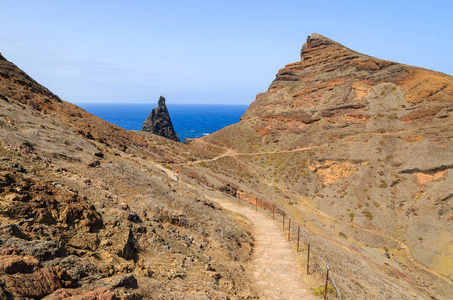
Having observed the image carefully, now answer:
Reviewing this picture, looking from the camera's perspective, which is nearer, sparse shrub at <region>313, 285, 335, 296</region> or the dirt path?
sparse shrub at <region>313, 285, 335, 296</region>

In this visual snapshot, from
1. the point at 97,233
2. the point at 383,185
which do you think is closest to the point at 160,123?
the point at 383,185

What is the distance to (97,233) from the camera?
10.9m

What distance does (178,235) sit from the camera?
1543 cm

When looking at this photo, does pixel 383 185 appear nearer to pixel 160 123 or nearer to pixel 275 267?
pixel 275 267

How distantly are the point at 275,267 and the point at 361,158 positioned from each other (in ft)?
139

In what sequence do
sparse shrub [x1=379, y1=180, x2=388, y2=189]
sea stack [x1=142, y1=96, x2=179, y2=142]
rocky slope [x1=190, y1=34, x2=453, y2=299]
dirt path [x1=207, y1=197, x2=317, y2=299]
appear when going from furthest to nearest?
1. sea stack [x1=142, y1=96, x2=179, y2=142]
2. sparse shrub [x1=379, y1=180, x2=388, y2=189]
3. rocky slope [x1=190, y1=34, x2=453, y2=299]
4. dirt path [x1=207, y1=197, x2=317, y2=299]

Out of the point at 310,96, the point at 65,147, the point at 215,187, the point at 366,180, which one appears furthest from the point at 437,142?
the point at 65,147

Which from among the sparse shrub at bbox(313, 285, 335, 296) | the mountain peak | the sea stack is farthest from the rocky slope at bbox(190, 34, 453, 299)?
the sea stack

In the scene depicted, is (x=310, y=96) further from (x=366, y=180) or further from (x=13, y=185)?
(x=13, y=185)

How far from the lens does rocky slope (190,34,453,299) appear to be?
33.9 meters

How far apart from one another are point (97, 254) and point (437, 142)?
56.4m

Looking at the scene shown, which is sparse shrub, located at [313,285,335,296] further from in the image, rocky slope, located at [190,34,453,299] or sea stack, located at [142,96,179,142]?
sea stack, located at [142,96,179,142]

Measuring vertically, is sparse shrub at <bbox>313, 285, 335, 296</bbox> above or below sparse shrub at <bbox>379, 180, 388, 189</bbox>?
below

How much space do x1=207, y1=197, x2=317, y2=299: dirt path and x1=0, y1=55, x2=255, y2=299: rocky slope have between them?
957mm
